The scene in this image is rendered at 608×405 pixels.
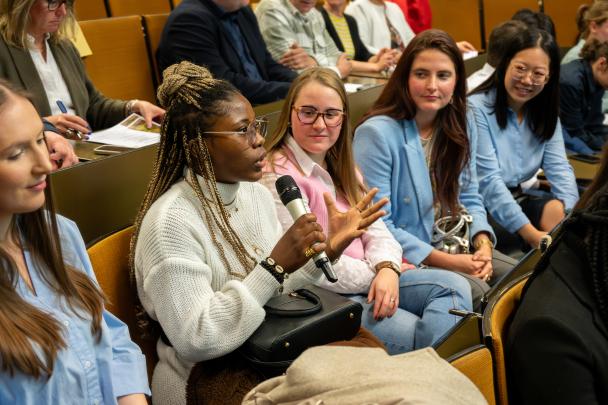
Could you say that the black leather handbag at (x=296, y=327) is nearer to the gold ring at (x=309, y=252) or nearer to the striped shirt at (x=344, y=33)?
the gold ring at (x=309, y=252)

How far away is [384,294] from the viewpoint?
188cm

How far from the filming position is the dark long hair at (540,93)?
2.73 m

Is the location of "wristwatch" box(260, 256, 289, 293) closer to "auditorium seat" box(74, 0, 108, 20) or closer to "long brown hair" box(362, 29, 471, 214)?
"long brown hair" box(362, 29, 471, 214)

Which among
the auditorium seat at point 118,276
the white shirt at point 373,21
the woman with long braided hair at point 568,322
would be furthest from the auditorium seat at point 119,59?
the woman with long braided hair at point 568,322

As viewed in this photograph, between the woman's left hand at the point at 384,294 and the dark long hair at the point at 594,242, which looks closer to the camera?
the dark long hair at the point at 594,242

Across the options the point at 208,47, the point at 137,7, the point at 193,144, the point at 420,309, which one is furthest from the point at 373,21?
the point at 193,144

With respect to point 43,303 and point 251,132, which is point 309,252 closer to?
point 251,132

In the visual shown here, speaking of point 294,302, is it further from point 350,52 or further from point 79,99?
point 350,52

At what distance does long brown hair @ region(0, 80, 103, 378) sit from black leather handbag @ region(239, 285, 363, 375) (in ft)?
1.07

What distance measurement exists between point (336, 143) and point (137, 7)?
99.5 inches

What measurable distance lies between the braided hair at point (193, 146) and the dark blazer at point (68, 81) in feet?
2.97

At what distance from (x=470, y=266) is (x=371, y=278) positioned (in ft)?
1.39

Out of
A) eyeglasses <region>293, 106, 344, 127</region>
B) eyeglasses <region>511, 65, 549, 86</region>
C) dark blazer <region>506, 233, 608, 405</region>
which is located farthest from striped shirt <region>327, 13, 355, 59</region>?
dark blazer <region>506, 233, 608, 405</region>

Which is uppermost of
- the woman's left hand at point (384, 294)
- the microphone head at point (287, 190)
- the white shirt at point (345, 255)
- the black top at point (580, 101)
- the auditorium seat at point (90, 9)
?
the auditorium seat at point (90, 9)
